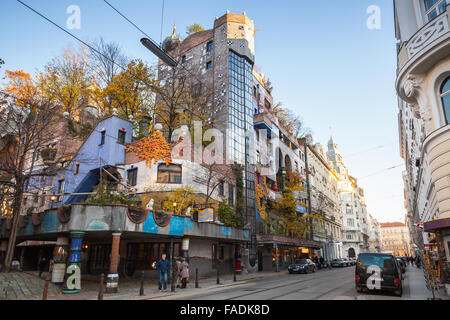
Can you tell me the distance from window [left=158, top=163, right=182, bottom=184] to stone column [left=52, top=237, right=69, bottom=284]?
9.91 meters

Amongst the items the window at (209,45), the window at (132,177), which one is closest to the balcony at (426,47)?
the window at (132,177)

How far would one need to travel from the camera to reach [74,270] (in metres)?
14.3

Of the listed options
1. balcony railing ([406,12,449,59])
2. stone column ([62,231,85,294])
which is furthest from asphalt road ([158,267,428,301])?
balcony railing ([406,12,449,59])

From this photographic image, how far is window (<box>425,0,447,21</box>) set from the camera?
12.9m

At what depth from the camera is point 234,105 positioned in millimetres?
35062

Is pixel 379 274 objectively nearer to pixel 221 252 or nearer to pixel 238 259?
pixel 238 259

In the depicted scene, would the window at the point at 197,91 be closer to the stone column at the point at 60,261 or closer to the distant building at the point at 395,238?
the stone column at the point at 60,261

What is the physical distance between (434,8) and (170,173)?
1984cm

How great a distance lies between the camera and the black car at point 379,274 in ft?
40.8

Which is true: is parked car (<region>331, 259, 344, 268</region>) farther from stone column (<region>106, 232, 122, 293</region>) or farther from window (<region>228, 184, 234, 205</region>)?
stone column (<region>106, 232, 122, 293</region>)

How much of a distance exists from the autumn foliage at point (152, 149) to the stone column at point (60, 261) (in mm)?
10338

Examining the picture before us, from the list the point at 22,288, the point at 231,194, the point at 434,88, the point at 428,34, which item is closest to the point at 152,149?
the point at 231,194
